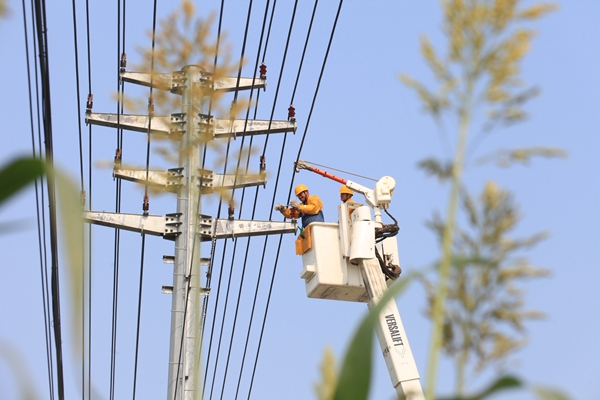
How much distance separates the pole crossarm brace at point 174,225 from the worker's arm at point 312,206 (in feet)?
7.96

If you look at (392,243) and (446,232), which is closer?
(446,232)

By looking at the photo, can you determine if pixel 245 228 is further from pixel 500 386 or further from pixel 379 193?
pixel 500 386

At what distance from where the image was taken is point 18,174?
1278mm

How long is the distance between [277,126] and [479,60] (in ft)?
45.3

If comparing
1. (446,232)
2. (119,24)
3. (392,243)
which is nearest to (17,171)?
(446,232)

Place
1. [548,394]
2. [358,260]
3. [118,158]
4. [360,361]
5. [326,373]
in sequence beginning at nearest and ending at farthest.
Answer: [548,394] < [360,361] < [326,373] < [358,260] < [118,158]

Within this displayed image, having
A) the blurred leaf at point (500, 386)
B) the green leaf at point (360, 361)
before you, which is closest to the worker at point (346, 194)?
the green leaf at point (360, 361)

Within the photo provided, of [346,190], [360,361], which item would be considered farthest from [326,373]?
[346,190]

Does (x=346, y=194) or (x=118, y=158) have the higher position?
(x=118, y=158)

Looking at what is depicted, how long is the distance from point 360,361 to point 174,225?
13.7 metres

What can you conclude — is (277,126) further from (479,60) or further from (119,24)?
(479,60)

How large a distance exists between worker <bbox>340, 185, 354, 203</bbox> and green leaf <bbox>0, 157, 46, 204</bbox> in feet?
36.9

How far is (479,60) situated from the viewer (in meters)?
1.39

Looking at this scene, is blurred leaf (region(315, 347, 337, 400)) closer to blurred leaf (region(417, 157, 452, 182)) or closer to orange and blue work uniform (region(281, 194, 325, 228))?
blurred leaf (region(417, 157, 452, 182))
